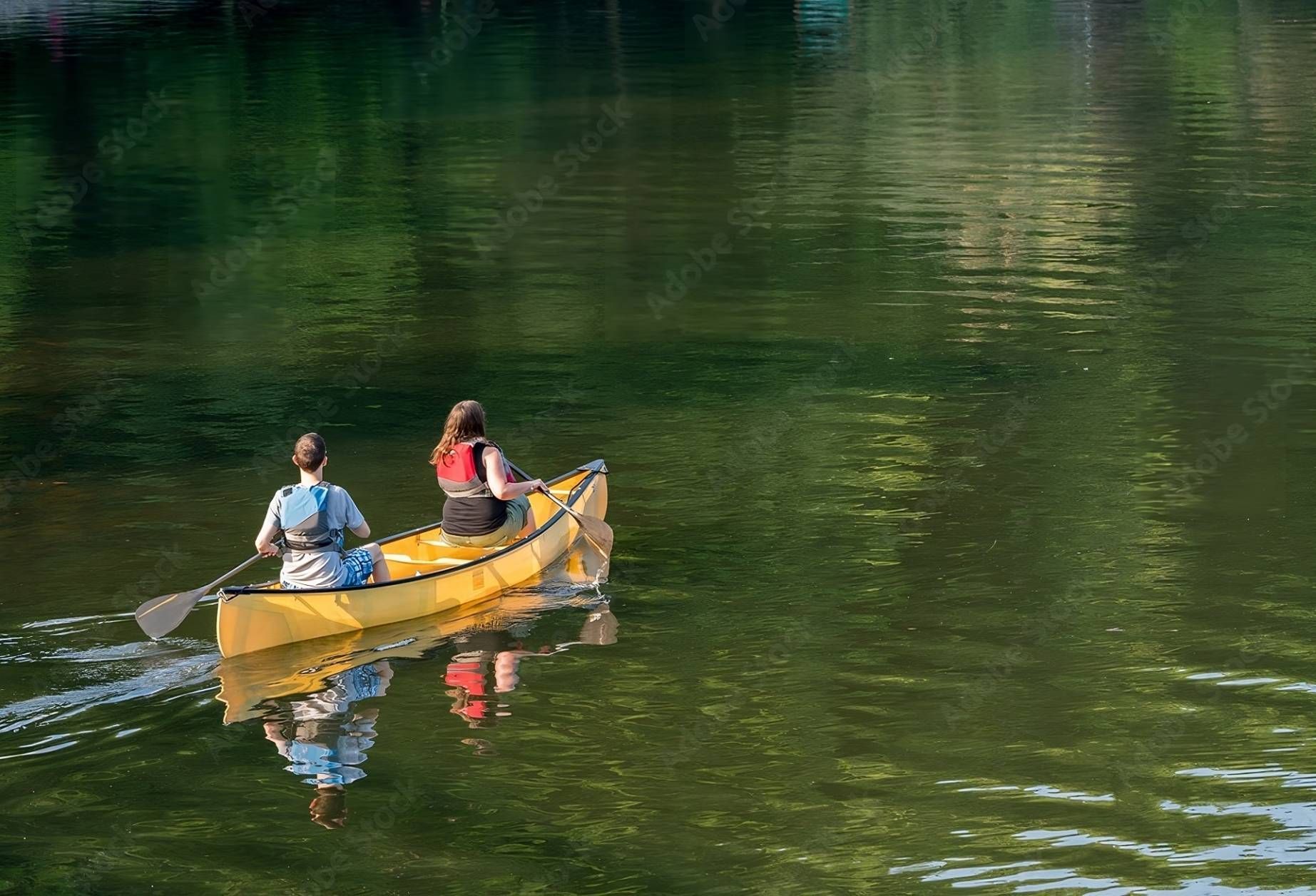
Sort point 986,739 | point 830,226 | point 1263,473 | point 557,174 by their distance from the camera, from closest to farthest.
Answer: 1. point 986,739
2. point 1263,473
3. point 830,226
4. point 557,174

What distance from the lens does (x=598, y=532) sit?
15539 mm

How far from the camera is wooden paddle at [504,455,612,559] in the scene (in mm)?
15414

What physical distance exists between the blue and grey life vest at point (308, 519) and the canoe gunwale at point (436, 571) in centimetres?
→ 34

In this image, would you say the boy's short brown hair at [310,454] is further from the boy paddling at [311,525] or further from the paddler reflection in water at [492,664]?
the paddler reflection in water at [492,664]

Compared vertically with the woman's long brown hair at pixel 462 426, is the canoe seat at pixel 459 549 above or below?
below

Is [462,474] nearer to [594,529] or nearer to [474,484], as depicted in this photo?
[474,484]

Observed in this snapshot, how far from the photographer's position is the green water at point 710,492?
11117mm

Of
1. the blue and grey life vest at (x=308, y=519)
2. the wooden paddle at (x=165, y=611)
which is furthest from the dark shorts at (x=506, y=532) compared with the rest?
the wooden paddle at (x=165, y=611)

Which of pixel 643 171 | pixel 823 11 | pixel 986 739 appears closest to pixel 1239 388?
pixel 986 739

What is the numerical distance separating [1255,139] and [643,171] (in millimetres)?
12813

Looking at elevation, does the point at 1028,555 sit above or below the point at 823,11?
below

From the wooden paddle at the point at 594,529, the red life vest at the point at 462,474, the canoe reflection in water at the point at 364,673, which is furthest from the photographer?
the wooden paddle at the point at 594,529

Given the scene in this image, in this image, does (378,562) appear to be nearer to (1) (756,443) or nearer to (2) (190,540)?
(2) (190,540)

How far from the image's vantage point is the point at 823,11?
75562 millimetres
